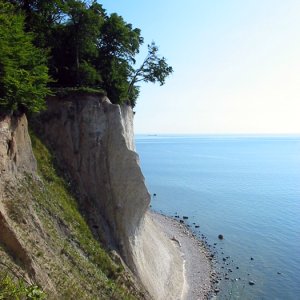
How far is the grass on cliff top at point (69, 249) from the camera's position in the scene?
1867cm

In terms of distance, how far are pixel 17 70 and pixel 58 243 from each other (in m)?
10.1

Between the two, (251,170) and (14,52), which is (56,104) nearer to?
(14,52)

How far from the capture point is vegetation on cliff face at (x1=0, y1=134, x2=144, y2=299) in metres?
17.8

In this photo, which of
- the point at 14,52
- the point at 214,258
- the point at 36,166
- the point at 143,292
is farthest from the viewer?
the point at 214,258

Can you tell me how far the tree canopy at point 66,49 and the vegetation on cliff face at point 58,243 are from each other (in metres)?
5.12

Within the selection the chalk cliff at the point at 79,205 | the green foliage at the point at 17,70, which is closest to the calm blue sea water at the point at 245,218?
the chalk cliff at the point at 79,205

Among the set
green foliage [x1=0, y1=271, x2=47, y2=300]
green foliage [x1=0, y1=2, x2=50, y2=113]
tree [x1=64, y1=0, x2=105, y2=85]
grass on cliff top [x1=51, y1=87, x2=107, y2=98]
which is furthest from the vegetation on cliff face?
tree [x1=64, y1=0, x2=105, y2=85]

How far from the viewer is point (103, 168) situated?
2878 cm

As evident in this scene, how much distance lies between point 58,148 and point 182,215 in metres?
42.1

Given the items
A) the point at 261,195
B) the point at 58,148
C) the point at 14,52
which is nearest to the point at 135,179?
the point at 58,148

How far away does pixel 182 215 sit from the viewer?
65.8 meters

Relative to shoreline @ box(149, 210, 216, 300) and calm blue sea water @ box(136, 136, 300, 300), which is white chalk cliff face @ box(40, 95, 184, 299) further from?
calm blue sea water @ box(136, 136, 300, 300)

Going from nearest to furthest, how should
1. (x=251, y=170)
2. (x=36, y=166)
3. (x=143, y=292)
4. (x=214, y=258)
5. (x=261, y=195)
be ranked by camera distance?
(x=36, y=166) < (x=143, y=292) < (x=214, y=258) < (x=261, y=195) < (x=251, y=170)

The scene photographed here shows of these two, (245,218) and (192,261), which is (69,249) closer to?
(192,261)
